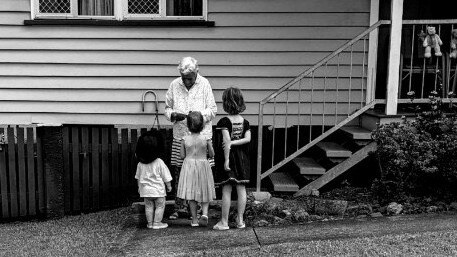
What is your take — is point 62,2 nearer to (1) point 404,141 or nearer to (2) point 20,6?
(2) point 20,6

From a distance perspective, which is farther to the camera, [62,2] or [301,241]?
[62,2]

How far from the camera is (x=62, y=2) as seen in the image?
783cm

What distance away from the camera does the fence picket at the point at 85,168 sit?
6.61 m

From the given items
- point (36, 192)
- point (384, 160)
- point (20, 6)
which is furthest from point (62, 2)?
point (384, 160)

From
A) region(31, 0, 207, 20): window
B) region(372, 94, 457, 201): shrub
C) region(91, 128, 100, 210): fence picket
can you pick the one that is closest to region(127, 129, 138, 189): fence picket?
region(91, 128, 100, 210): fence picket

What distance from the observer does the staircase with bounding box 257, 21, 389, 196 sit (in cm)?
651

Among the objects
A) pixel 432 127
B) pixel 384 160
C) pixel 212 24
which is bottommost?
pixel 384 160

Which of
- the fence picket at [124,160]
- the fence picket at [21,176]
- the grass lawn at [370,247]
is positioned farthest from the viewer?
the fence picket at [124,160]

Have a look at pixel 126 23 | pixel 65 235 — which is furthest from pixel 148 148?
pixel 126 23

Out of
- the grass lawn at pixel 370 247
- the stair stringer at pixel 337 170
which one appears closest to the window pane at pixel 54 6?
the stair stringer at pixel 337 170

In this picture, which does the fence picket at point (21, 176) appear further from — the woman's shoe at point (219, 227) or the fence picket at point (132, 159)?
the woman's shoe at point (219, 227)

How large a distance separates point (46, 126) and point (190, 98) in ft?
6.54

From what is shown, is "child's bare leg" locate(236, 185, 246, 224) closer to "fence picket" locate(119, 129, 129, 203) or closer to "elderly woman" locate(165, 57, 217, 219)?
"elderly woman" locate(165, 57, 217, 219)

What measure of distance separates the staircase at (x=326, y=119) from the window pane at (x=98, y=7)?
2.85 meters
